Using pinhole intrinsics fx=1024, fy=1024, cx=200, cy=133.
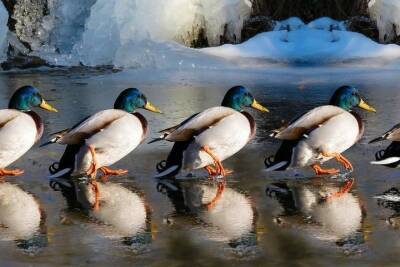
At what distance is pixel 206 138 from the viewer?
7.46 m

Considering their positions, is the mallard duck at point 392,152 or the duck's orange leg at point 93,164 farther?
the duck's orange leg at point 93,164

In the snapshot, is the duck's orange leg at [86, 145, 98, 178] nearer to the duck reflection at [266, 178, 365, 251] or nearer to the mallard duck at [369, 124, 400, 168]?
the duck reflection at [266, 178, 365, 251]

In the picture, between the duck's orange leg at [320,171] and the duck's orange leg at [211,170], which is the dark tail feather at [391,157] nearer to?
the duck's orange leg at [320,171]

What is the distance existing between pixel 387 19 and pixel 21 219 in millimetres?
11798

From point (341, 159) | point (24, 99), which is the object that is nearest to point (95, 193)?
point (24, 99)

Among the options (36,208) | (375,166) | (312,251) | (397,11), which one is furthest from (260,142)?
(397,11)

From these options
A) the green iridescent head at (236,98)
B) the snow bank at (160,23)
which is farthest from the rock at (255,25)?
the green iridescent head at (236,98)

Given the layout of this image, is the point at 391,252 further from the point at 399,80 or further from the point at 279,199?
the point at 399,80

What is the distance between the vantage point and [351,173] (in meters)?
7.64

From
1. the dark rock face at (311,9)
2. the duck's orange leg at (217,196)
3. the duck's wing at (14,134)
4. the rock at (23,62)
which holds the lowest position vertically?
the rock at (23,62)

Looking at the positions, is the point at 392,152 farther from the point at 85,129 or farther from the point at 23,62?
the point at 23,62

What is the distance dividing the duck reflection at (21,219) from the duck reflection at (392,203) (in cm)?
205

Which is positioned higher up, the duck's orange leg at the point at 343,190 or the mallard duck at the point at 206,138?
the mallard duck at the point at 206,138

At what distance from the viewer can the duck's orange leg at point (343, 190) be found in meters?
6.93
